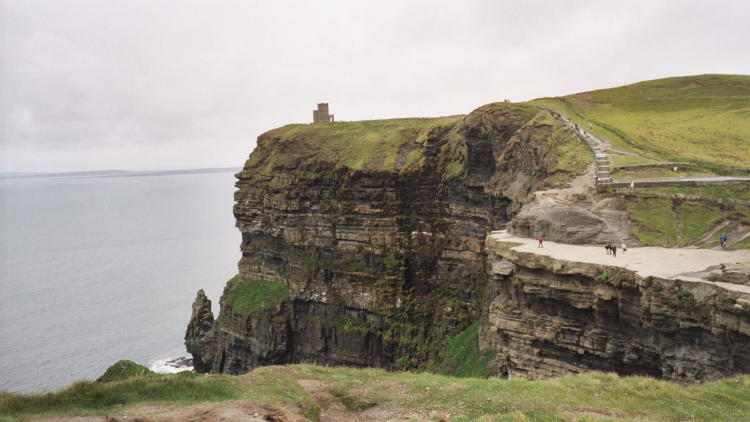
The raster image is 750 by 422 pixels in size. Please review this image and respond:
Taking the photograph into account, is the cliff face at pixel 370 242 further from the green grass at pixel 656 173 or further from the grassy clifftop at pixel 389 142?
the green grass at pixel 656 173

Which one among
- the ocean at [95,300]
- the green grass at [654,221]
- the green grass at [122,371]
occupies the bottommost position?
the ocean at [95,300]

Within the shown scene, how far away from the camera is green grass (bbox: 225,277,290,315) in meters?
63.9

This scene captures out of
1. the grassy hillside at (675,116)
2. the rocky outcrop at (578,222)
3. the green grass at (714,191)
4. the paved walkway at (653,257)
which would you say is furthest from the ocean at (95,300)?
the green grass at (714,191)

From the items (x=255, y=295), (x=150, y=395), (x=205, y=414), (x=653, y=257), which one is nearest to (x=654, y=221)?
(x=653, y=257)

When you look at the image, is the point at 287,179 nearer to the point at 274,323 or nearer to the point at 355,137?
the point at 355,137

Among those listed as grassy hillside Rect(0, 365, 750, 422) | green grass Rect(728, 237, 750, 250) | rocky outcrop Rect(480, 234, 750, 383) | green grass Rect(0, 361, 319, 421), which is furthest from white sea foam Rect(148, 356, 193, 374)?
green grass Rect(728, 237, 750, 250)

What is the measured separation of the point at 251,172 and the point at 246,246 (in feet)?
33.9

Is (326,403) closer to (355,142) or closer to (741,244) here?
(741,244)

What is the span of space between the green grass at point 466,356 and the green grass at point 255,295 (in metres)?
22.3

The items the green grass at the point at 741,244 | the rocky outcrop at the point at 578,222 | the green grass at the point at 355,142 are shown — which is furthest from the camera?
the green grass at the point at 355,142

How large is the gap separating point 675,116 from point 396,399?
5247cm

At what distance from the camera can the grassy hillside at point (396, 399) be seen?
49.8 ft

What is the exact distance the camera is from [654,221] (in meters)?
28.9

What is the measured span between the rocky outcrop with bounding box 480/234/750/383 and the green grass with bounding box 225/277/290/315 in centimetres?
3839
